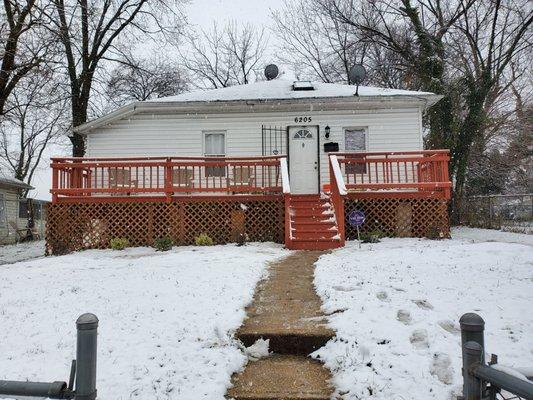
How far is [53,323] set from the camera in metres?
5.17

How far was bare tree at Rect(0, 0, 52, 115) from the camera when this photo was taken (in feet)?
30.6

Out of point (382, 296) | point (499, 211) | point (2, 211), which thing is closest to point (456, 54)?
point (499, 211)

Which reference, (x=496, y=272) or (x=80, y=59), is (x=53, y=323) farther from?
(x=80, y=59)

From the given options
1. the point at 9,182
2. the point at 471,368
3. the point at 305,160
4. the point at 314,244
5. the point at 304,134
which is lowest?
the point at 471,368

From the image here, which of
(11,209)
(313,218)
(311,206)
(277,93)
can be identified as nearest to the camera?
(313,218)

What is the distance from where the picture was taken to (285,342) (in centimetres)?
453

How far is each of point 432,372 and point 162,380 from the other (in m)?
2.34

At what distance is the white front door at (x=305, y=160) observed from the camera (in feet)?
45.1

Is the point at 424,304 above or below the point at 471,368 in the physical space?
below

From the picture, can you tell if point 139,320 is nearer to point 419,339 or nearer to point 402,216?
point 419,339

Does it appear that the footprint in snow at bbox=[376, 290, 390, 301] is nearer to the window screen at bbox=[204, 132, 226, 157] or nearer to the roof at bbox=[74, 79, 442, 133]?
the roof at bbox=[74, 79, 442, 133]

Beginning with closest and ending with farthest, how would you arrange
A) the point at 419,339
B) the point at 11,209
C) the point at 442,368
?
the point at 442,368
the point at 419,339
the point at 11,209

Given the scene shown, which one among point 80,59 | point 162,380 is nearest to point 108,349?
point 162,380

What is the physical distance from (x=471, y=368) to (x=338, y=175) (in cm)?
867
